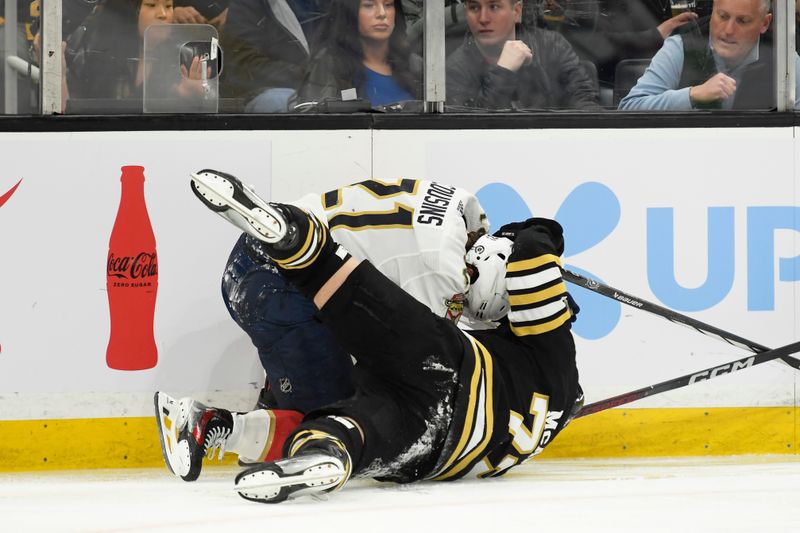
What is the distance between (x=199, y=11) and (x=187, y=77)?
8.1 inches

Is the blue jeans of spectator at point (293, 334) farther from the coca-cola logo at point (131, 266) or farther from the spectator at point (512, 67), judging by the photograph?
the spectator at point (512, 67)

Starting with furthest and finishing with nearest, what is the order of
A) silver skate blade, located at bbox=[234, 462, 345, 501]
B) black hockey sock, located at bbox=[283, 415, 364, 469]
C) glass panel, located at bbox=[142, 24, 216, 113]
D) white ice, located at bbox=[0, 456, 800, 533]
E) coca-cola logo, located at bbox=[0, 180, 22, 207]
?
glass panel, located at bbox=[142, 24, 216, 113], coca-cola logo, located at bbox=[0, 180, 22, 207], black hockey sock, located at bbox=[283, 415, 364, 469], silver skate blade, located at bbox=[234, 462, 345, 501], white ice, located at bbox=[0, 456, 800, 533]

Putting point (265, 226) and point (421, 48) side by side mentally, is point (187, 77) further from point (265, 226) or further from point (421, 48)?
point (265, 226)

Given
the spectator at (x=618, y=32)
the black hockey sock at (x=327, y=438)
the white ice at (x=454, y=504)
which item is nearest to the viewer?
the white ice at (x=454, y=504)

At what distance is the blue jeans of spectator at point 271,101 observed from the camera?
3.40 meters

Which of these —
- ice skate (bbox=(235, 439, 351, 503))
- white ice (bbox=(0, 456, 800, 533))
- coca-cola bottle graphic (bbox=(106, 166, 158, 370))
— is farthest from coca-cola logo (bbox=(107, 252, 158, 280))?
ice skate (bbox=(235, 439, 351, 503))

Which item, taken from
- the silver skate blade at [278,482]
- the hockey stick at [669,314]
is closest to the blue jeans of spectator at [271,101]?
the hockey stick at [669,314]

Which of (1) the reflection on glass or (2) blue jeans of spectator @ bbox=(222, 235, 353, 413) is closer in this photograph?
(2) blue jeans of spectator @ bbox=(222, 235, 353, 413)

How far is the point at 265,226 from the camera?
2354mm

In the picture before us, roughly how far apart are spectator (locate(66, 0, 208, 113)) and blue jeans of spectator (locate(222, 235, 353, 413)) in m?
0.73

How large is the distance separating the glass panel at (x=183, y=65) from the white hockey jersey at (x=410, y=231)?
2.18 ft

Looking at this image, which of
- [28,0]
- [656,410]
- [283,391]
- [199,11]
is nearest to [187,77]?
[199,11]

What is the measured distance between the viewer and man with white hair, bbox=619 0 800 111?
3502 millimetres

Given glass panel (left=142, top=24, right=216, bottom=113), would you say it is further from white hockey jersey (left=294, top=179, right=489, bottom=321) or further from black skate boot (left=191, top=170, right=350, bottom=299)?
black skate boot (left=191, top=170, right=350, bottom=299)
